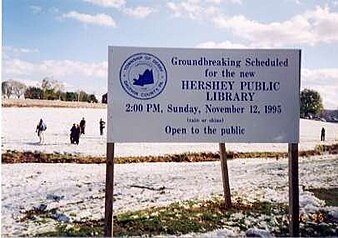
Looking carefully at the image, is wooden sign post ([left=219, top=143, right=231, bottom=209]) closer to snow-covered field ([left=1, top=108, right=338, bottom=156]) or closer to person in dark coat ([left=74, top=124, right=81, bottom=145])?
snow-covered field ([left=1, top=108, right=338, bottom=156])

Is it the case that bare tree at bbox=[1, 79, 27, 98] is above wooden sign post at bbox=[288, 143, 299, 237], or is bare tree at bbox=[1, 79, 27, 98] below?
above

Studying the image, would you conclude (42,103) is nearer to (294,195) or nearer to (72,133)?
(72,133)

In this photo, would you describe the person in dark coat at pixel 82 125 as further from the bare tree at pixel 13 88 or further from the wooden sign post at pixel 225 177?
the wooden sign post at pixel 225 177

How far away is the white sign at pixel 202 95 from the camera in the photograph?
355 cm

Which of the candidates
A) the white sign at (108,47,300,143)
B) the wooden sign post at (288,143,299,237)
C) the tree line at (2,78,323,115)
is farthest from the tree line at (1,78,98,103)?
the wooden sign post at (288,143,299,237)

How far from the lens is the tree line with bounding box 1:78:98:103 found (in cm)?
361

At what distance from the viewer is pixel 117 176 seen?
3.77 meters

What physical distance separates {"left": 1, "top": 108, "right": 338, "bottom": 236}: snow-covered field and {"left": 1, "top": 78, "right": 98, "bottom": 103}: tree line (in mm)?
97

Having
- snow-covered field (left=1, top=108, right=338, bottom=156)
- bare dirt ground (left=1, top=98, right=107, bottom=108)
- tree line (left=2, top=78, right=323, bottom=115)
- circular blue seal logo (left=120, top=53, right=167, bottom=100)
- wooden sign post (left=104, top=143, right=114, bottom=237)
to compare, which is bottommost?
wooden sign post (left=104, top=143, right=114, bottom=237)

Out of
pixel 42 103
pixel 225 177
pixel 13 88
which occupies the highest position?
pixel 13 88

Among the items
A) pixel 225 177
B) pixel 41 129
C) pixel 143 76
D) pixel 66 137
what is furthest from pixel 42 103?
pixel 225 177

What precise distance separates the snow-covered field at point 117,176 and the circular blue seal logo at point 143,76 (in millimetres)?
319

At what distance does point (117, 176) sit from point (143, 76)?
31.2 inches

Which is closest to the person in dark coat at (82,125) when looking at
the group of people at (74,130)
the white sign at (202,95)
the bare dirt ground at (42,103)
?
the group of people at (74,130)
